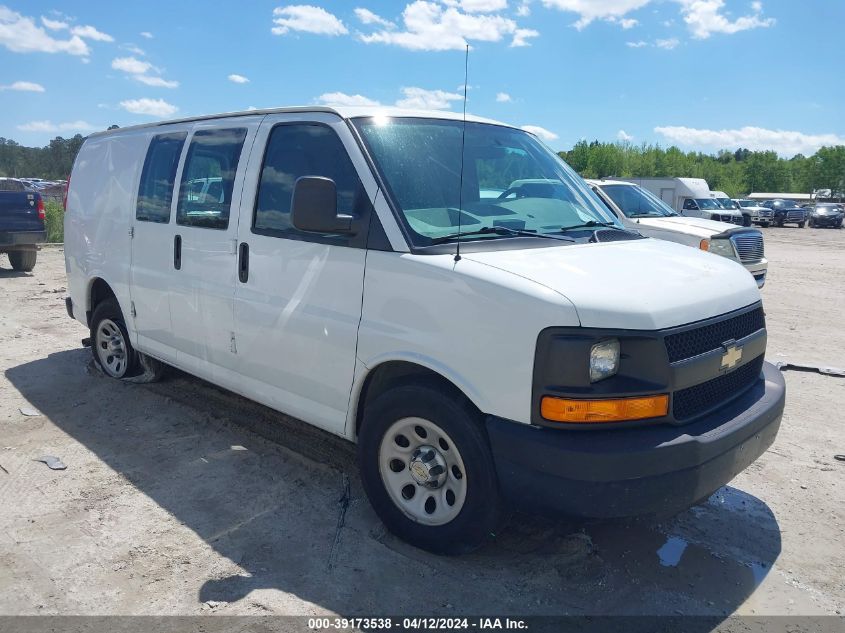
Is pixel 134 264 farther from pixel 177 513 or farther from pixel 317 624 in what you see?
pixel 317 624

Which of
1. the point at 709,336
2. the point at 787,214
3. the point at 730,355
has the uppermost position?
the point at 787,214

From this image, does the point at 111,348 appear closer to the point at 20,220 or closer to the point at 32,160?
the point at 20,220

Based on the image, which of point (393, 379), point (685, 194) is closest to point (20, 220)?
point (393, 379)

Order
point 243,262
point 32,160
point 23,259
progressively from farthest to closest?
point 32,160
point 23,259
point 243,262

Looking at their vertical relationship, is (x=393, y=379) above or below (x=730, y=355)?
below

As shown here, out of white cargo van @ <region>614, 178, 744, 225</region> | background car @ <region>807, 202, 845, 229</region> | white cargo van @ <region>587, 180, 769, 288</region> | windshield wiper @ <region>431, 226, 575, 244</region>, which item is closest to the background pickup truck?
white cargo van @ <region>587, 180, 769, 288</region>

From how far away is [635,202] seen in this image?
455 inches

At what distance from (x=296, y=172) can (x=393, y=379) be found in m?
1.41

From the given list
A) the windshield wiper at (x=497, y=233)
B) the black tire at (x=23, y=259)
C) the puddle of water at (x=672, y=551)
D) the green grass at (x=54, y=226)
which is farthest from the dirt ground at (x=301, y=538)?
the green grass at (x=54, y=226)

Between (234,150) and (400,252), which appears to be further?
(234,150)

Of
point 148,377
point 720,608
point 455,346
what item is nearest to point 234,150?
point 455,346

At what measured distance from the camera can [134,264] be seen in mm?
5320

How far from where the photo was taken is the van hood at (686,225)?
10.3 metres

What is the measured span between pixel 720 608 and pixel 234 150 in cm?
377
